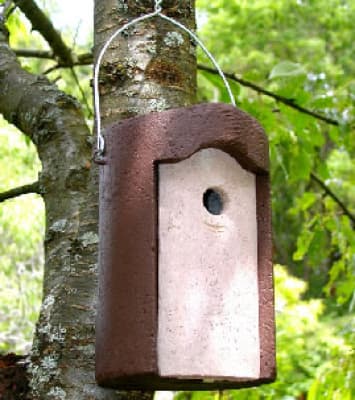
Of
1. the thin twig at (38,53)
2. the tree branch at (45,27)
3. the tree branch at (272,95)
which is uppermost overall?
the thin twig at (38,53)

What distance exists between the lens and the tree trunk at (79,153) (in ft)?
4.78

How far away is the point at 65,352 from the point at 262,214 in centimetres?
41

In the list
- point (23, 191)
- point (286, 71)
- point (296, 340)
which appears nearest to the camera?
point (23, 191)

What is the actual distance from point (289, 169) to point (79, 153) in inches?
40.2

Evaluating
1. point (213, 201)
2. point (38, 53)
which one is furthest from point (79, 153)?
point (38, 53)

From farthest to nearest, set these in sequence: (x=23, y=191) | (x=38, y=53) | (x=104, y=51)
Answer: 1. (x=38, y=53)
2. (x=23, y=191)
3. (x=104, y=51)

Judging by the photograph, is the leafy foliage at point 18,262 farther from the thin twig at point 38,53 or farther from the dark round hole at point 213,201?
the dark round hole at point 213,201

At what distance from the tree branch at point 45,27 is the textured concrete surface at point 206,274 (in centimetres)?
97

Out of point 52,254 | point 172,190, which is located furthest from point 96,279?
point 172,190

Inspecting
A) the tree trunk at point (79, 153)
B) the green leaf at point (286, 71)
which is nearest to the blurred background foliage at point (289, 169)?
the green leaf at point (286, 71)

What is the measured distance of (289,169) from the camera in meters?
2.55

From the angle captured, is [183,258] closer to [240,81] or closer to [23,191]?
[23,191]

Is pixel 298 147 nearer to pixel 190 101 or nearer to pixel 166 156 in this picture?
pixel 190 101

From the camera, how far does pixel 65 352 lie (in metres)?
1.46
